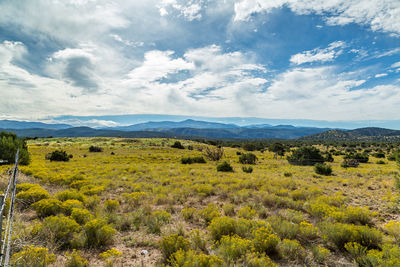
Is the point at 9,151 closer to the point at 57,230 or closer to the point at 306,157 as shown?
the point at 57,230

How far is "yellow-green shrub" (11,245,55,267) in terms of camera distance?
3576mm

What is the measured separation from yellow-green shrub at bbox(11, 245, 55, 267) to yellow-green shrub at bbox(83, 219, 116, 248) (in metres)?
1.05

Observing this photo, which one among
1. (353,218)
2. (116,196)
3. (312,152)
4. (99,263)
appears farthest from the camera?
(312,152)

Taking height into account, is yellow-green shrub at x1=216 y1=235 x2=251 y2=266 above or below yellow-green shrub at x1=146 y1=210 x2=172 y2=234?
above

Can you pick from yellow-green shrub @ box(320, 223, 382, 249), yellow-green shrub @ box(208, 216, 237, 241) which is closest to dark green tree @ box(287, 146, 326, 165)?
yellow-green shrub @ box(320, 223, 382, 249)

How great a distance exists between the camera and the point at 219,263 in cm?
402

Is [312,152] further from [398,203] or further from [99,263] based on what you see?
[99,263]

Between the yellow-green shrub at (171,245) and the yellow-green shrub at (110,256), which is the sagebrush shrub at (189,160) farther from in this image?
the yellow-green shrub at (110,256)

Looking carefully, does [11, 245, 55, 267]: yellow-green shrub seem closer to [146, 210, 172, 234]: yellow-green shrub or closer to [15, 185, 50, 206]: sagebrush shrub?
[146, 210, 172, 234]: yellow-green shrub

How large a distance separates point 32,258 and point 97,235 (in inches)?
58.8

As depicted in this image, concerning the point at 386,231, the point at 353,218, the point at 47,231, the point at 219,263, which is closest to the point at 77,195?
the point at 47,231

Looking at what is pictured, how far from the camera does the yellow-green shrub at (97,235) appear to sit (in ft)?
16.3

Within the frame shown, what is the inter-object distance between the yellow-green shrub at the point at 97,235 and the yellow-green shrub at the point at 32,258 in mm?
1054

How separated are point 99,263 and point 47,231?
2.05 m
